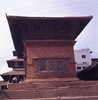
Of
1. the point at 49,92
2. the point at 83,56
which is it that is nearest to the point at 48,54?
the point at 49,92

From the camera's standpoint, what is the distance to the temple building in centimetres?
1961

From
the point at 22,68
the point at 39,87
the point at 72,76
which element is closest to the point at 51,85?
the point at 39,87

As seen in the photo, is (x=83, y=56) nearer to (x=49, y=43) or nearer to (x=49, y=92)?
(x=49, y=43)

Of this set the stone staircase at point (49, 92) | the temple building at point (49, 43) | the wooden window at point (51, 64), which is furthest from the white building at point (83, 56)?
the stone staircase at point (49, 92)

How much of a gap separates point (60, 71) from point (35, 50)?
2481 millimetres

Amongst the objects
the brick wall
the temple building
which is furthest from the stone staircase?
the temple building

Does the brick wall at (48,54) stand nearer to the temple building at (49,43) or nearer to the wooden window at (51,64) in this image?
the temple building at (49,43)

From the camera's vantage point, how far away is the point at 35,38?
20312 millimetres

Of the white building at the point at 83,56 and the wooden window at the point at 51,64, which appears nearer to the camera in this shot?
the wooden window at the point at 51,64

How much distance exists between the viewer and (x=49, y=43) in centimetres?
2019

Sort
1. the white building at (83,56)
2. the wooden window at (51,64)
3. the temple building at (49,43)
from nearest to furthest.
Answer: the temple building at (49,43) → the wooden window at (51,64) → the white building at (83,56)

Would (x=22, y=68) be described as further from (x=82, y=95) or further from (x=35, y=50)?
(x=82, y=95)

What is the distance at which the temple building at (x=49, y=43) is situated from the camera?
19609 millimetres

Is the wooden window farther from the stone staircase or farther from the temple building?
the stone staircase
